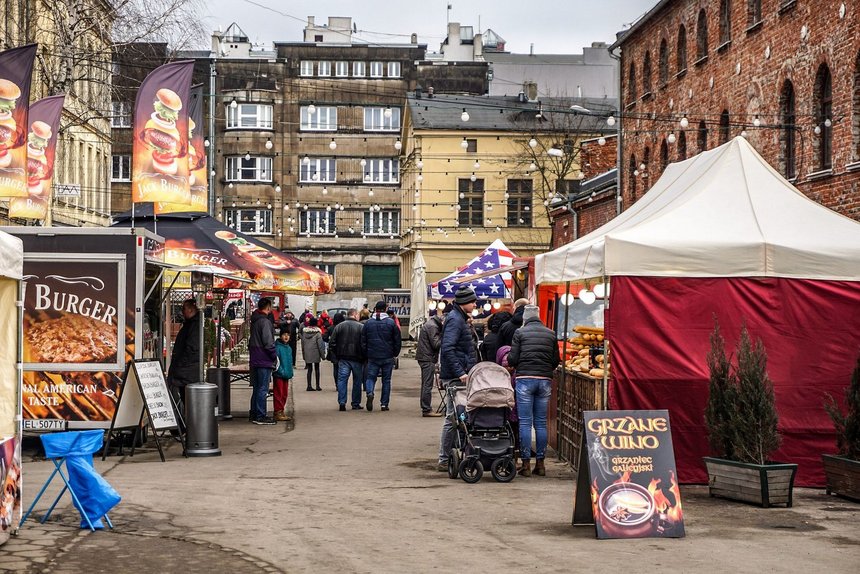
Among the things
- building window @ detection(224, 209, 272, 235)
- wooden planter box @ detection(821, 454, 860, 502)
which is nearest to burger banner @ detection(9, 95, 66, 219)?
Result: wooden planter box @ detection(821, 454, 860, 502)

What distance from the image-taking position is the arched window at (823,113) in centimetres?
2553

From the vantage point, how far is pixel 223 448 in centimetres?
1791

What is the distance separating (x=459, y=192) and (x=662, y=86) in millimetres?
32790

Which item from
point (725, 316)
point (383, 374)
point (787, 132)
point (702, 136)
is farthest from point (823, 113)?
point (725, 316)

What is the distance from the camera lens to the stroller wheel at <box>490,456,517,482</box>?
14195 mm

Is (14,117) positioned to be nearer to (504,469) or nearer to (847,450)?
(504,469)

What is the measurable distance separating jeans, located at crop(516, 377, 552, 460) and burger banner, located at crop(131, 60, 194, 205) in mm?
6411

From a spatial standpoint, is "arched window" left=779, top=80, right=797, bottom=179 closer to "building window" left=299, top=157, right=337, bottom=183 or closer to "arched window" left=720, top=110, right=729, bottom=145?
"arched window" left=720, top=110, right=729, bottom=145

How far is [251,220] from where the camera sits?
82250 millimetres

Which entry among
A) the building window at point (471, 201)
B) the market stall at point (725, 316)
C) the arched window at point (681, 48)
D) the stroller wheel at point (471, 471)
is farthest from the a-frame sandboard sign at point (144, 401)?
the building window at point (471, 201)

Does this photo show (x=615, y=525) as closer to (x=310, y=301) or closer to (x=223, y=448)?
(x=223, y=448)

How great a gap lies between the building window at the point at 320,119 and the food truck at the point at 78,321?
218 feet

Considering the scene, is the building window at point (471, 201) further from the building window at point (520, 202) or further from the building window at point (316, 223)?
the building window at point (316, 223)

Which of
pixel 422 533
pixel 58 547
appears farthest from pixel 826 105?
pixel 58 547
